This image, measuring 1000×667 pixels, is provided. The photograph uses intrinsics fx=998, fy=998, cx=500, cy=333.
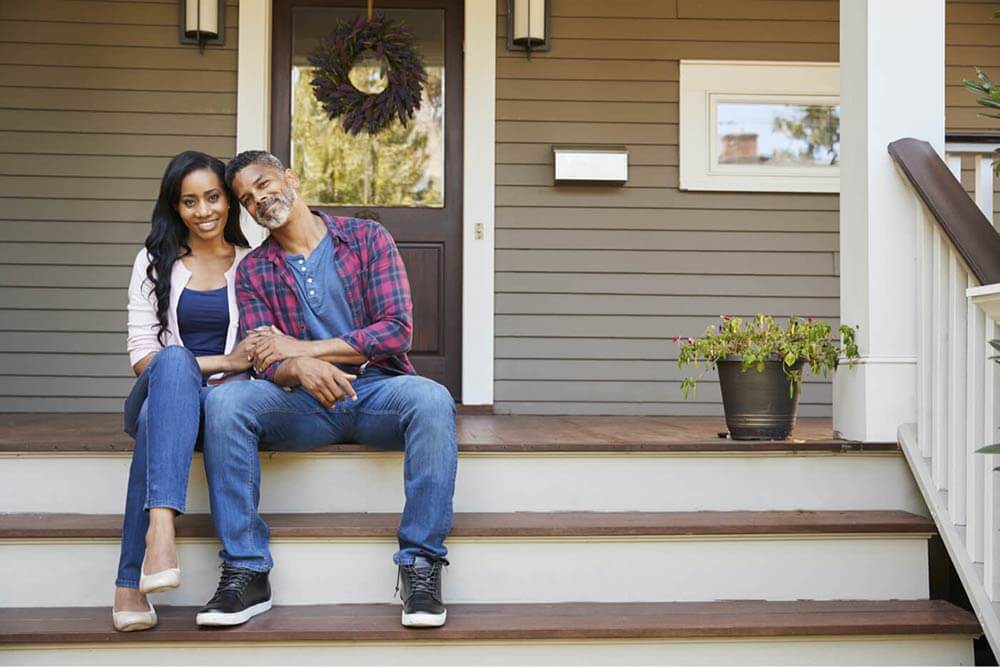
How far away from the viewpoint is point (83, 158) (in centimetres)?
439

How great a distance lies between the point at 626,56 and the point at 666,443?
94.0 inches

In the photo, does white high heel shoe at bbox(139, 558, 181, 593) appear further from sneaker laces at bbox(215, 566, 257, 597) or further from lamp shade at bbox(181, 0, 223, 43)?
lamp shade at bbox(181, 0, 223, 43)

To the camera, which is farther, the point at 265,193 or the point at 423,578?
the point at 265,193

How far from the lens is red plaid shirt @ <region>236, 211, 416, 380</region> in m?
2.54

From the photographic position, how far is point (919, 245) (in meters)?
2.73

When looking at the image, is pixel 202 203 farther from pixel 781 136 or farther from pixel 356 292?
pixel 781 136

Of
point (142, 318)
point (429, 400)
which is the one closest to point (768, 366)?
point (429, 400)

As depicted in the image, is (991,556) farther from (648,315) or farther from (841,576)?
(648,315)

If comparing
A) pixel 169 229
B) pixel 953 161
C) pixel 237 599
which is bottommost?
pixel 237 599

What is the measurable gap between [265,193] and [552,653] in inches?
52.3

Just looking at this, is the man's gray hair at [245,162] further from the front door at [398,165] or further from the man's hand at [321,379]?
the front door at [398,165]

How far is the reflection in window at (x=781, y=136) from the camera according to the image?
453 cm

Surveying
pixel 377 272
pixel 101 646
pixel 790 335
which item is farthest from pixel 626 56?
pixel 101 646

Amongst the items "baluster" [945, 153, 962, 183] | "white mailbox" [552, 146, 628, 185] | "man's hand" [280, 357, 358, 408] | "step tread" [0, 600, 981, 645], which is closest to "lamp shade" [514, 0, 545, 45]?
"white mailbox" [552, 146, 628, 185]
